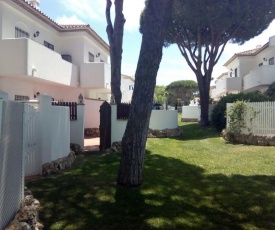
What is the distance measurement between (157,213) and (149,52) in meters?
3.39

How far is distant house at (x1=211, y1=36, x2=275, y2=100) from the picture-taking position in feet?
81.6

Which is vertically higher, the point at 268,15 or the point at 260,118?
the point at 268,15

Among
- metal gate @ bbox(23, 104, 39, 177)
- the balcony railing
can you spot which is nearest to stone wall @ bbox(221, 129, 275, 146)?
the balcony railing

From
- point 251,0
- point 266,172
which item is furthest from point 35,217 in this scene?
point 251,0

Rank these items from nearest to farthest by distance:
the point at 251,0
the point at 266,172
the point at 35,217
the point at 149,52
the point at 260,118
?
the point at 35,217
the point at 149,52
the point at 266,172
the point at 260,118
the point at 251,0

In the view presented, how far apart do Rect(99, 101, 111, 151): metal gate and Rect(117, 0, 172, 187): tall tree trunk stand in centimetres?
574

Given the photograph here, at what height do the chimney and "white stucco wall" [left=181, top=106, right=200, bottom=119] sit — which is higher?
the chimney

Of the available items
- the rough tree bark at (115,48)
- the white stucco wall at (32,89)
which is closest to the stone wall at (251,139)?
the rough tree bark at (115,48)

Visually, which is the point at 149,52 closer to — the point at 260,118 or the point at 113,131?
the point at 113,131

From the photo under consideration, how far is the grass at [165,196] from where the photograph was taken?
5.21 m

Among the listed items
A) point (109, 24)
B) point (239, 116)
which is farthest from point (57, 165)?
point (239, 116)

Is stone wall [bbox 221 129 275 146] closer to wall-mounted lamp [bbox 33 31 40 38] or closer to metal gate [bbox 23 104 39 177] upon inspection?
metal gate [bbox 23 104 39 177]

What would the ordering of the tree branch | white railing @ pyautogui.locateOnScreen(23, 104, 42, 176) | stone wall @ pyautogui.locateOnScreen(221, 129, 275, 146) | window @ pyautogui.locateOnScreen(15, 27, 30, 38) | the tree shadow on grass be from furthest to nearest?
window @ pyautogui.locateOnScreen(15, 27, 30, 38) < the tree branch < stone wall @ pyautogui.locateOnScreen(221, 129, 275, 146) < white railing @ pyautogui.locateOnScreen(23, 104, 42, 176) < the tree shadow on grass

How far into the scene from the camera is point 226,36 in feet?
76.5
